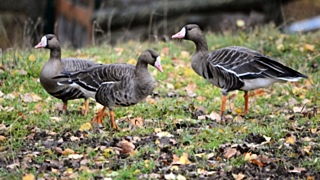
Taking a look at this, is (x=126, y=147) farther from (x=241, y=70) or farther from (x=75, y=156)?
(x=241, y=70)

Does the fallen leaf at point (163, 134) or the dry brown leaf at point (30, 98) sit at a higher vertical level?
the dry brown leaf at point (30, 98)

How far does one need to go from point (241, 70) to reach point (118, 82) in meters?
1.78

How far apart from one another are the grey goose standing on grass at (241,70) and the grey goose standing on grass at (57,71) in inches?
65.0

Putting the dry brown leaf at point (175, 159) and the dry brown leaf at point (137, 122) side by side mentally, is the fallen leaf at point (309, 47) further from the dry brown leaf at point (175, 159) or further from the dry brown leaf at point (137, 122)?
the dry brown leaf at point (175, 159)

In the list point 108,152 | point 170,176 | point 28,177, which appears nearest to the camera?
point 28,177

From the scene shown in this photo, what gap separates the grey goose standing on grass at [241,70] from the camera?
9375mm

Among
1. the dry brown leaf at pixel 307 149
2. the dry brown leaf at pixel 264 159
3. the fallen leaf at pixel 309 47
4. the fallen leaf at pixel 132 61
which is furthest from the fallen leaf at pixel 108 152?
the fallen leaf at pixel 309 47

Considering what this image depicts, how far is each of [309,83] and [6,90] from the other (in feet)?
15.8

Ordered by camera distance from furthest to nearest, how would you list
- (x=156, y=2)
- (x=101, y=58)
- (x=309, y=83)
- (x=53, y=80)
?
(x=156, y=2), (x=101, y=58), (x=309, y=83), (x=53, y=80)

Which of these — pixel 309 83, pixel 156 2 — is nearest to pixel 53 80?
pixel 309 83

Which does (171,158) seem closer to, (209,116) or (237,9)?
(209,116)

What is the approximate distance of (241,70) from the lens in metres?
9.54

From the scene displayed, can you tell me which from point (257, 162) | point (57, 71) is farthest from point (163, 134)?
point (57, 71)

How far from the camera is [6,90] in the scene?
10750mm
